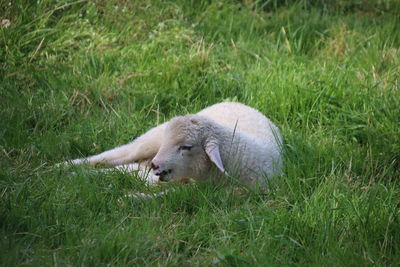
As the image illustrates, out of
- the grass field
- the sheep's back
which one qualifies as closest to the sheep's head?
the grass field

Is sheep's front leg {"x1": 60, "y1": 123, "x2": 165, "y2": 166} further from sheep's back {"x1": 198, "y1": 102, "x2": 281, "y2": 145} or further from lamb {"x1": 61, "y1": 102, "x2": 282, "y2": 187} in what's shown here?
sheep's back {"x1": 198, "y1": 102, "x2": 281, "y2": 145}

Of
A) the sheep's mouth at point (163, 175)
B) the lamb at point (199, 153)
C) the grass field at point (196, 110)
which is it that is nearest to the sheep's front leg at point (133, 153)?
the lamb at point (199, 153)

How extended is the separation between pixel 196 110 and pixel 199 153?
118cm

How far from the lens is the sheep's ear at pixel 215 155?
15.3ft

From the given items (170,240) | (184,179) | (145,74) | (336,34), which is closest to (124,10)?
(145,74)

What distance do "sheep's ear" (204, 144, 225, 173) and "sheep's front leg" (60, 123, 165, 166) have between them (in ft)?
1.78

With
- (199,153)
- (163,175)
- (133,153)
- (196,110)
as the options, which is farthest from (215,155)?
(196,110)

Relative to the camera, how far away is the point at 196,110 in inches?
238

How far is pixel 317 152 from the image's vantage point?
514cm

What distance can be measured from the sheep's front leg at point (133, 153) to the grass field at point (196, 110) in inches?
8.5

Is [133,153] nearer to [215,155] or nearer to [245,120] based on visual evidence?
[215,155]

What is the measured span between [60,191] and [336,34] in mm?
3927

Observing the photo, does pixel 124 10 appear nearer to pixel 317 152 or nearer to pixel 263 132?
pixel 263 132

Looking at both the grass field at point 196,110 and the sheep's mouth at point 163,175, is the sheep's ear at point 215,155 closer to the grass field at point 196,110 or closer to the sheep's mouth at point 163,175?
the grass field at point 196,110
